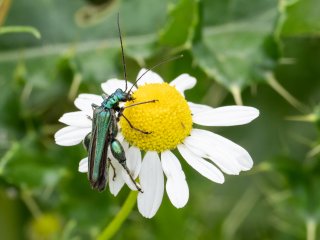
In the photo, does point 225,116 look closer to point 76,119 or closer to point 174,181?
point 174,181

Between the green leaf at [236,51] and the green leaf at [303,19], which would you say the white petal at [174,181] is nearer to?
the green leaf at [236,51]

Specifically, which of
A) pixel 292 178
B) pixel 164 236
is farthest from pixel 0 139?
pixel 292 178

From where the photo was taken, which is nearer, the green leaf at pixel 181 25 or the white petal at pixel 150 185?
the white petal at pixel 150 185

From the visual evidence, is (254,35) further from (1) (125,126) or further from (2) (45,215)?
(2) (45,215)

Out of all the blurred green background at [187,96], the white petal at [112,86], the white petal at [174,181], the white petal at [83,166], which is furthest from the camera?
the blurred green background at [187,96]

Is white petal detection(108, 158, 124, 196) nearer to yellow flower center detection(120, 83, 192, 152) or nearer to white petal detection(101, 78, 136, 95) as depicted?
yellow flower center detection(120, 83, 192, 152)

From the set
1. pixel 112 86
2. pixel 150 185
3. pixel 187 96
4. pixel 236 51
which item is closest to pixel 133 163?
pixel 150 185

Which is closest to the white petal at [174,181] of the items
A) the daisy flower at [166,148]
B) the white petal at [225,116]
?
the daisy flower at [166,148]

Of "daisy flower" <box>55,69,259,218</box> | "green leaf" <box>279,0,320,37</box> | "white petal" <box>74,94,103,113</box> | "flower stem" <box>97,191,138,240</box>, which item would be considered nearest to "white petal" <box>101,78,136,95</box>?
"white petal" <box>74,94,103,113</box>
